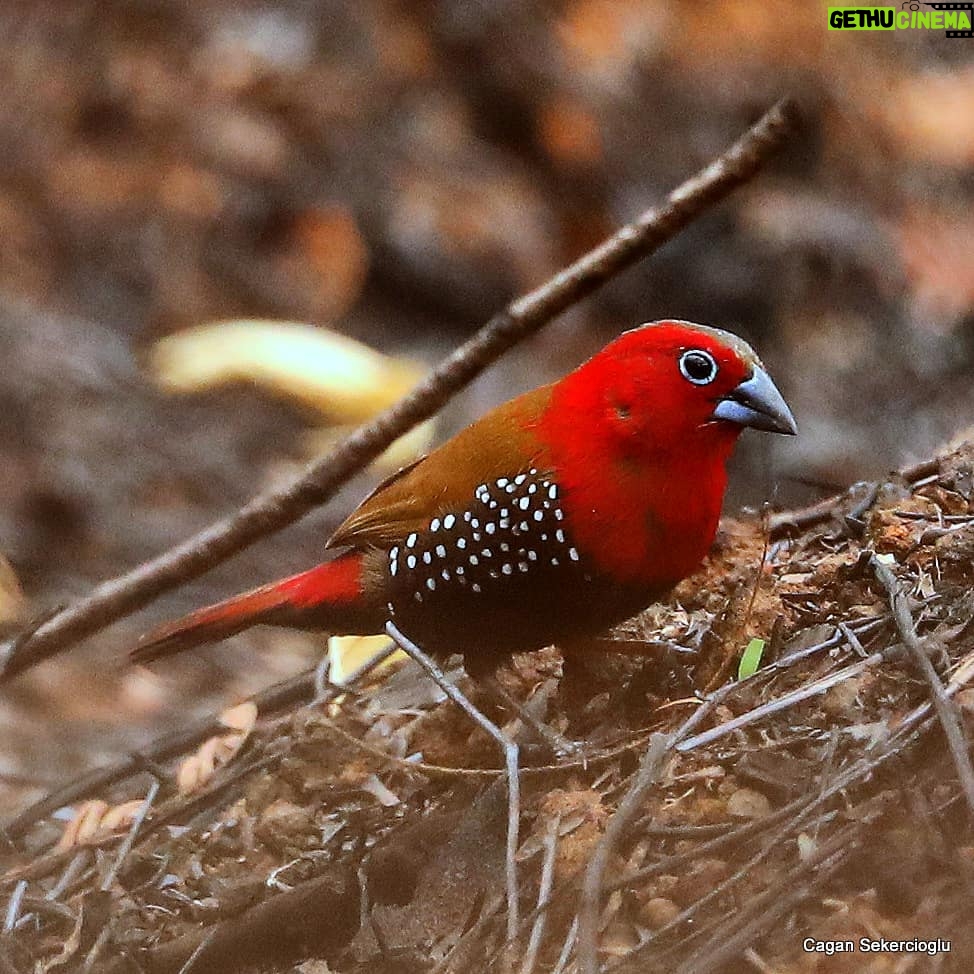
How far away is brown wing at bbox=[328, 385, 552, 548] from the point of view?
1.19 metres

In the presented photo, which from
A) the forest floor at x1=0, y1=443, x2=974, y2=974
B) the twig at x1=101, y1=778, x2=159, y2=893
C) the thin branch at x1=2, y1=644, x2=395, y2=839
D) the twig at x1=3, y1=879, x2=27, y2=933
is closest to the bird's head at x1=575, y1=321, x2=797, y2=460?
the forest floor at x1=0, y1=443, x2=974, y2=974

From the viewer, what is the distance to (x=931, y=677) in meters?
0.88

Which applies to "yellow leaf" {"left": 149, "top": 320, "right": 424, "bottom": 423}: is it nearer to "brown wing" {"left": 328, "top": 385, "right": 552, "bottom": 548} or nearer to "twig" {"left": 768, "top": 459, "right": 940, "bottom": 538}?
"brown wing" {"left": 328, "top": 385, "right": 552, "bottom": 548}

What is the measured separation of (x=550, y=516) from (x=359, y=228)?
1.82ft

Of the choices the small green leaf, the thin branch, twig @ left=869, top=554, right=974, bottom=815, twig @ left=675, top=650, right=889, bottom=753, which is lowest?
the thin branch

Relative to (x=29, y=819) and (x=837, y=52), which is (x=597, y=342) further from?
(x=29, y=819)

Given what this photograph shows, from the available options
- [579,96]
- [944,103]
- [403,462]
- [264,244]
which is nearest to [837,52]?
[944,103]

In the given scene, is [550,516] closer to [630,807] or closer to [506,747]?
[506,747]

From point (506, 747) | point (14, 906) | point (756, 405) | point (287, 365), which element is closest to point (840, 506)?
point (756, 405)

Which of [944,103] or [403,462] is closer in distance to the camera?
[944,103]

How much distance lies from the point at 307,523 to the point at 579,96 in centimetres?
60

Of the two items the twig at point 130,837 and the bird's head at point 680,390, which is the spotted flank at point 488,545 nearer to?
the bird's head at point 680,390

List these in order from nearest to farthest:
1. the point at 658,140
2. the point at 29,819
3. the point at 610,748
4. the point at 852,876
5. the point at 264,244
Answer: the point at 852,876 < the point at 610,748 < the point at 29,819 < the point at 658,140 < the point at 264,244

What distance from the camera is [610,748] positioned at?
979 mm
